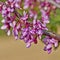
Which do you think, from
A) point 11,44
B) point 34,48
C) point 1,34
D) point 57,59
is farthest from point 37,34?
point 1,34

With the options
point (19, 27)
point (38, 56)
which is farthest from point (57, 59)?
point (19, 27)

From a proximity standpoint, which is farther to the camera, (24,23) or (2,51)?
(2,51)

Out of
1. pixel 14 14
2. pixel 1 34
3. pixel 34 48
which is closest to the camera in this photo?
pixel 14 14

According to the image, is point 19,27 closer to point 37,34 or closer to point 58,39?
point 37,34

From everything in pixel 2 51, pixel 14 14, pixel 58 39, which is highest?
pixel 14 14

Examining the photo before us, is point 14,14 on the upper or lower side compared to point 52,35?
upper

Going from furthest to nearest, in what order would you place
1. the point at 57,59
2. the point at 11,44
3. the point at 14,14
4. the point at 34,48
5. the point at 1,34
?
the point at 1,34 → the point at 11,44 → the point at 34,48 → the point at 57,59 → the point at 14,14

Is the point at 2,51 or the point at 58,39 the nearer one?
the point at 58,39

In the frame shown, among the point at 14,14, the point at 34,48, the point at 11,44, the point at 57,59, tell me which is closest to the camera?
the point at 14,14

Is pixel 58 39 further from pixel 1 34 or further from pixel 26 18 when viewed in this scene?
pixel 1 34
